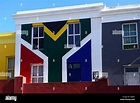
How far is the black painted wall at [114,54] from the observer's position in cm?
1644

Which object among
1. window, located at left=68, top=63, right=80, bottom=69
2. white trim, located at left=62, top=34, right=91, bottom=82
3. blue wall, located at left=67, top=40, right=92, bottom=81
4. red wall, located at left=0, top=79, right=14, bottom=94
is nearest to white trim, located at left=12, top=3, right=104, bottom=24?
white trim, located at left=62, top=34, right=91, bottom=82

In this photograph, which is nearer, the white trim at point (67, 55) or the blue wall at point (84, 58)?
the blue wall at point (84, 58)

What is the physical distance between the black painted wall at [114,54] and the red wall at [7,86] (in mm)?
4301

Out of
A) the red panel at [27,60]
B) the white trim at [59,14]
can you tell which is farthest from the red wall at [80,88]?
the white trim at [59,14]

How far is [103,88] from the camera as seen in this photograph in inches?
612

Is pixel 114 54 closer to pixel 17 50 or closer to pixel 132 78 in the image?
pixel 132 78

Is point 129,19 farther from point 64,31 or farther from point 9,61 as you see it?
point 9,61

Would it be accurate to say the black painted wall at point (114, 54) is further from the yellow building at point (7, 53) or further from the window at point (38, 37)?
the yellow building at point (7, 53)

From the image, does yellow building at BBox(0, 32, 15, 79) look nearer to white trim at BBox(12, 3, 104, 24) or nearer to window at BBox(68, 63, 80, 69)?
white trim at BBox(12, 3, 104, 24)

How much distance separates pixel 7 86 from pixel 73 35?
12.8ft

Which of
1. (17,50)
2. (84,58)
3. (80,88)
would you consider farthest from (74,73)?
(17,50)

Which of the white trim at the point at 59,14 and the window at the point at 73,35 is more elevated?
the white trim at the point at 59,14

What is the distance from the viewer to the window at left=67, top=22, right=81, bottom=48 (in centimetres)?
1748

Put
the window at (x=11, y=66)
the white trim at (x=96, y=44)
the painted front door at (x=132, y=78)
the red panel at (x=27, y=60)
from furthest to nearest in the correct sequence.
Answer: the window at (x=11, y=66)
the red panel at (x=27, y=60)
the white trim at (x=96, y=44)
the painted front door at (x=132, y=78)
